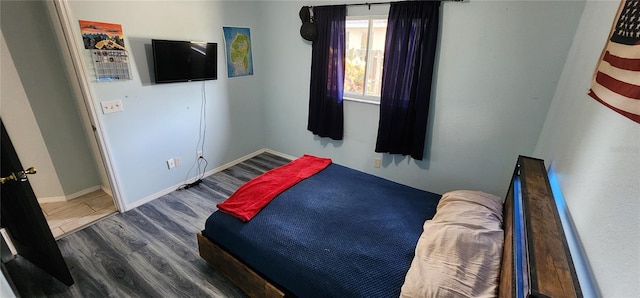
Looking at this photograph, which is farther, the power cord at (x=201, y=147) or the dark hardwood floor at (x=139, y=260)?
the power cord at (x=201, y=147)

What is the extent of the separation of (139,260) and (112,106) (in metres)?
1.38

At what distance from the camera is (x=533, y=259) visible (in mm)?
873

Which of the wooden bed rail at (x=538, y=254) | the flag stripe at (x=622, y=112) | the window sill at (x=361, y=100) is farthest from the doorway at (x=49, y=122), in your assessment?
the flag stripe at (x=622, y=112)

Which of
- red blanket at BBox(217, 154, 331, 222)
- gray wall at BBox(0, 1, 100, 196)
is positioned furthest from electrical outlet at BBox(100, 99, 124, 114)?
red blanket at BBox(217, 154, 331, 222)

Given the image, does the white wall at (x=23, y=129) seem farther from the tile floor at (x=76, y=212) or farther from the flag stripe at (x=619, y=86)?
the flag stripe at (x=619, y=86)

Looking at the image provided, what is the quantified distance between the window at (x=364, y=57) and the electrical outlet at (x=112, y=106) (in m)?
2.33

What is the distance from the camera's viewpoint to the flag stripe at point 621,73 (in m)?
0.87

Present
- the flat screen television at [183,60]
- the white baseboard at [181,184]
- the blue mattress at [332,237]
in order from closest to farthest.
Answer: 1. the blue mattress at [332,237]
2. the flat screen television at [183,60]
3. the white baseboard at [181,184]

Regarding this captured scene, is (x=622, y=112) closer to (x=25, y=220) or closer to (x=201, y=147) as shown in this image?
(x=25, y=220)

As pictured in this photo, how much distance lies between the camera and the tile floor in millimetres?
2376

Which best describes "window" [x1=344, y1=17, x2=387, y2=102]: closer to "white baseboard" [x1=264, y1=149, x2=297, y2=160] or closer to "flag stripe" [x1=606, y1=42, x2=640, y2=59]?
"white baseboard" [x1=264, y1=149, x2=297, y2=160]

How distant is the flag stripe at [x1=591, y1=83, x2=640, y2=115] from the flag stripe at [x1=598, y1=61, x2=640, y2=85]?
0.06m

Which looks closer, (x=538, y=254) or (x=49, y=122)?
(x=538, y=254)

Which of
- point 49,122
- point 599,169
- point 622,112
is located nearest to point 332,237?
point 599,169
